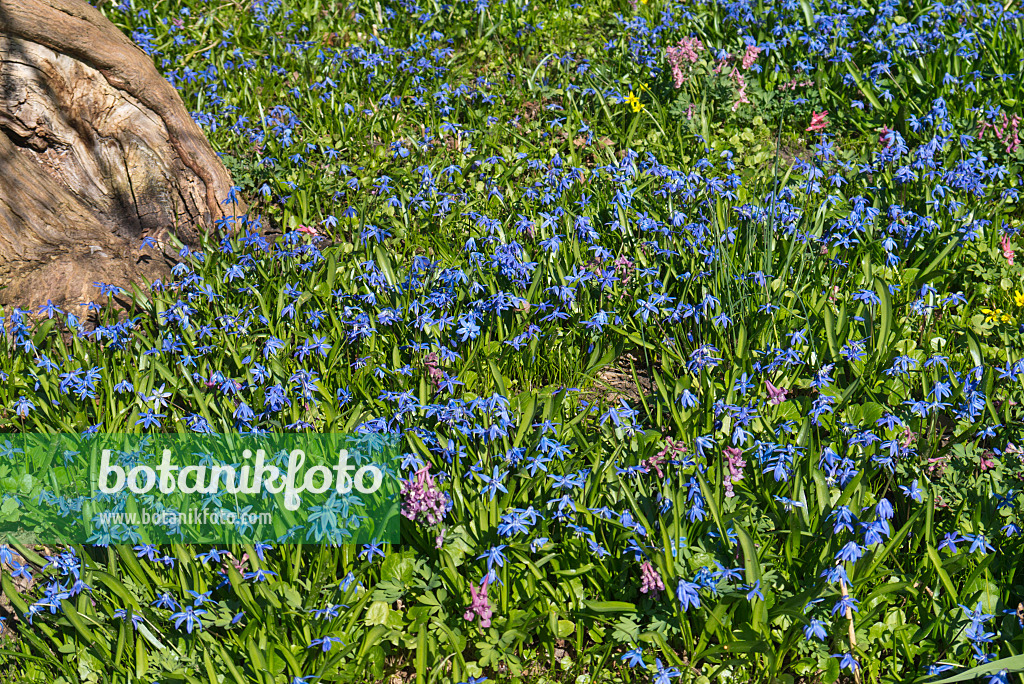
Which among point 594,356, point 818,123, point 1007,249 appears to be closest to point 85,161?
point 594,356

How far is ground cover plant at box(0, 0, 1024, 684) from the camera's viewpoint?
2527 mm

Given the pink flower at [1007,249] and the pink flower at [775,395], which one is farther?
the pink flower at [1007,249]

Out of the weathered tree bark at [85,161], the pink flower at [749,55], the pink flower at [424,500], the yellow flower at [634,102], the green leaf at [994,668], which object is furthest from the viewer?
the pink flower at [749,55]

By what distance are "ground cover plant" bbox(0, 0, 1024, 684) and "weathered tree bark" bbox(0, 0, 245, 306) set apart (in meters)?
0.20

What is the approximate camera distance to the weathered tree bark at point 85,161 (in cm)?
389

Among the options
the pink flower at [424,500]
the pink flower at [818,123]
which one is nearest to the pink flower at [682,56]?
the pink flower at [818,123]

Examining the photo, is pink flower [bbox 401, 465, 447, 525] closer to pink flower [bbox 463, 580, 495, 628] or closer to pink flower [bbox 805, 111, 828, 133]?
pink flower [bbox 463, 580, 495, 628]

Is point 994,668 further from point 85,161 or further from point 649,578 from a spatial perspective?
point 85,161

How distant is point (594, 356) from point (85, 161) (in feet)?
9.41

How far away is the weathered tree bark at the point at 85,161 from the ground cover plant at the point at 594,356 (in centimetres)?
20

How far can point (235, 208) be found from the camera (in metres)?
4.50

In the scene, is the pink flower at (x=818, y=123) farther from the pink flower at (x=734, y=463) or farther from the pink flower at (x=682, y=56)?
the pink flower at (x=734, y=463)

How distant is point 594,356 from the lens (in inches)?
138

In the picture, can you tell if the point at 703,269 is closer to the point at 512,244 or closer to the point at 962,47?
the point at 512,244
